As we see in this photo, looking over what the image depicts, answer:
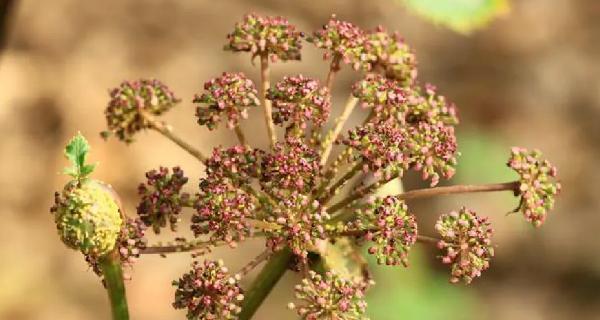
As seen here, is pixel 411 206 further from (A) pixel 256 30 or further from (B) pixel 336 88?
(A) pixel 256 30

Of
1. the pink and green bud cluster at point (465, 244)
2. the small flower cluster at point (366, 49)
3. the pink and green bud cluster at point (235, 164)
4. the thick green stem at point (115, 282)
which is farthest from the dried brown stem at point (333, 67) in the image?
the thick green stem at point (115, 282)

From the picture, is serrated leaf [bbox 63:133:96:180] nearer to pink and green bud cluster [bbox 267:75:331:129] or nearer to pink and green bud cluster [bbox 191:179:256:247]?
pink and green bud cluster [bbox 191:179:256:247]

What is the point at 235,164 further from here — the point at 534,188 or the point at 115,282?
the point at 534,188

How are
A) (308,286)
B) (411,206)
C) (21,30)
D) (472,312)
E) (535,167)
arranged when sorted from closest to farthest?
(308,286)
(535,167)
(472,312)
(411,206)
(21,30)

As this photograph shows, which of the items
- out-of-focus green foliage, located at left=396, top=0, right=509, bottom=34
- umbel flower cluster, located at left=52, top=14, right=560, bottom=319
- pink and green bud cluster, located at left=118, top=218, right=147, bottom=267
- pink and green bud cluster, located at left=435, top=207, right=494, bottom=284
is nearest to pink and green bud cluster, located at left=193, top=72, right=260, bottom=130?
umbel flower cluster, located at left=52, top=14, right=560, bottom=319

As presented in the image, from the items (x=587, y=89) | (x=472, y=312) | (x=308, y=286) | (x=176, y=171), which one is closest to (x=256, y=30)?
(x=176, y=171)
